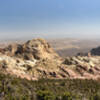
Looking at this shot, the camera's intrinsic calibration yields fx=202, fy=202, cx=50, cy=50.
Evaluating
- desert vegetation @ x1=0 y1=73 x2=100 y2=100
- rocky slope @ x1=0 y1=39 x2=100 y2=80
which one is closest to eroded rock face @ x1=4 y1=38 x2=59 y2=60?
rocky slope @ x1=0 y1=39 x2=100 y2=80

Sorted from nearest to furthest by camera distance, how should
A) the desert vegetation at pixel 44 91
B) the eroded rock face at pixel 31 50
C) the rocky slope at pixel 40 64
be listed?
the desert vegetation at pixel 44 91, the rocky slope at pixel 40 64, the eroded rock face at pixel 31 50

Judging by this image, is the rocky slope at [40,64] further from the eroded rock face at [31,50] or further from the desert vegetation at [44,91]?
the desert vegetation at [44,91]

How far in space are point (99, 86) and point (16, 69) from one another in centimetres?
3368

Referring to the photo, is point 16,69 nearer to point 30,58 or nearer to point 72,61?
point 30,58

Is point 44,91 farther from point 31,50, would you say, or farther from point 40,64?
point 31,50

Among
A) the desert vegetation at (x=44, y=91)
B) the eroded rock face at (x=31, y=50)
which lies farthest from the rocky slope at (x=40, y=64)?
the desert vegetation at (x=44, y=91)

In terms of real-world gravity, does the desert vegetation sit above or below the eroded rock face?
below

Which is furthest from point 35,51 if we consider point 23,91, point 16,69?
point 23,91

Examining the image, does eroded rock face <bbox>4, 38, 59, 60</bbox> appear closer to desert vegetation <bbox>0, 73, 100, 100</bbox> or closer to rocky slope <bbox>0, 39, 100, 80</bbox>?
rocky slope <bbox>0, 39, 100, 80</bbox>

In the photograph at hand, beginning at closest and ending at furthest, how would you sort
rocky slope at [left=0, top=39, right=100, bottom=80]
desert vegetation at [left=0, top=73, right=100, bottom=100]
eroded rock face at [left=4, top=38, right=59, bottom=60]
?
desert vegetation at [left=0, top=73, right=100, bottom=100]
rocky slope at [left=0, top=39, right=100, bottom=80]
eroded rock face at [left=4, top=38, right=59, bottom=60]

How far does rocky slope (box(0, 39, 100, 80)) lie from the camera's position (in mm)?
84625

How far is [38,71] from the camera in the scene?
8788 centimetres

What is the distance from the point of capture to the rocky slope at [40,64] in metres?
84.6

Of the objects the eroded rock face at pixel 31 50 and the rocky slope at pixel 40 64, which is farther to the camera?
the eroded rock face at pixel 31 50
